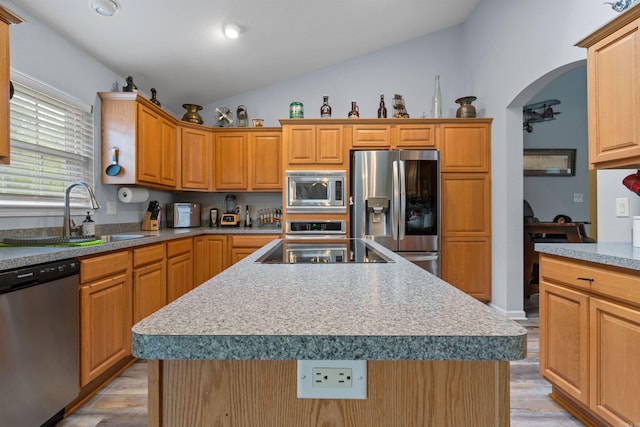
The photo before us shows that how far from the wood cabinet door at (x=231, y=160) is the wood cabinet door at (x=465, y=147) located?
2186 millimetres

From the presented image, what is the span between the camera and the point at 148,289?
2.69m

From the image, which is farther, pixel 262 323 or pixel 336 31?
pixel 336 31

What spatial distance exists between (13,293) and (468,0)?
445 cm

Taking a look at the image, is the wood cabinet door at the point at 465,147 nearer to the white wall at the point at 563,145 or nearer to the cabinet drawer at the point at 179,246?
the white wall at the point at 563,145

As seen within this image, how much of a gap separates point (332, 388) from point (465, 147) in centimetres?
363

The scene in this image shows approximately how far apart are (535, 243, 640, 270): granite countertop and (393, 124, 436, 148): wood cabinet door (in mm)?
2023

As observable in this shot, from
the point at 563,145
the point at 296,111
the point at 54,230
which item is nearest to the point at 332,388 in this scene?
the point at 54,230

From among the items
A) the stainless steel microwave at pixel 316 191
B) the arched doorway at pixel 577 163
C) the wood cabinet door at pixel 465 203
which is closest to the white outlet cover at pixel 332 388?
the stainless steel microwave at pixel 316 191

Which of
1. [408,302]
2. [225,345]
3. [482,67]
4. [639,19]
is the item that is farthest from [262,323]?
[482,67]

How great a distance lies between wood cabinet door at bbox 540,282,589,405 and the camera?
5.49 ft

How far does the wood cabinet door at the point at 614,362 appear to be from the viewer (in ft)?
4.65

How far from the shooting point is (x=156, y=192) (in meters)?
4.01

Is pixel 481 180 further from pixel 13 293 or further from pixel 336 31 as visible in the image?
pixel 13 293

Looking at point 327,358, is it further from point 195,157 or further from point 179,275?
point 195,157
